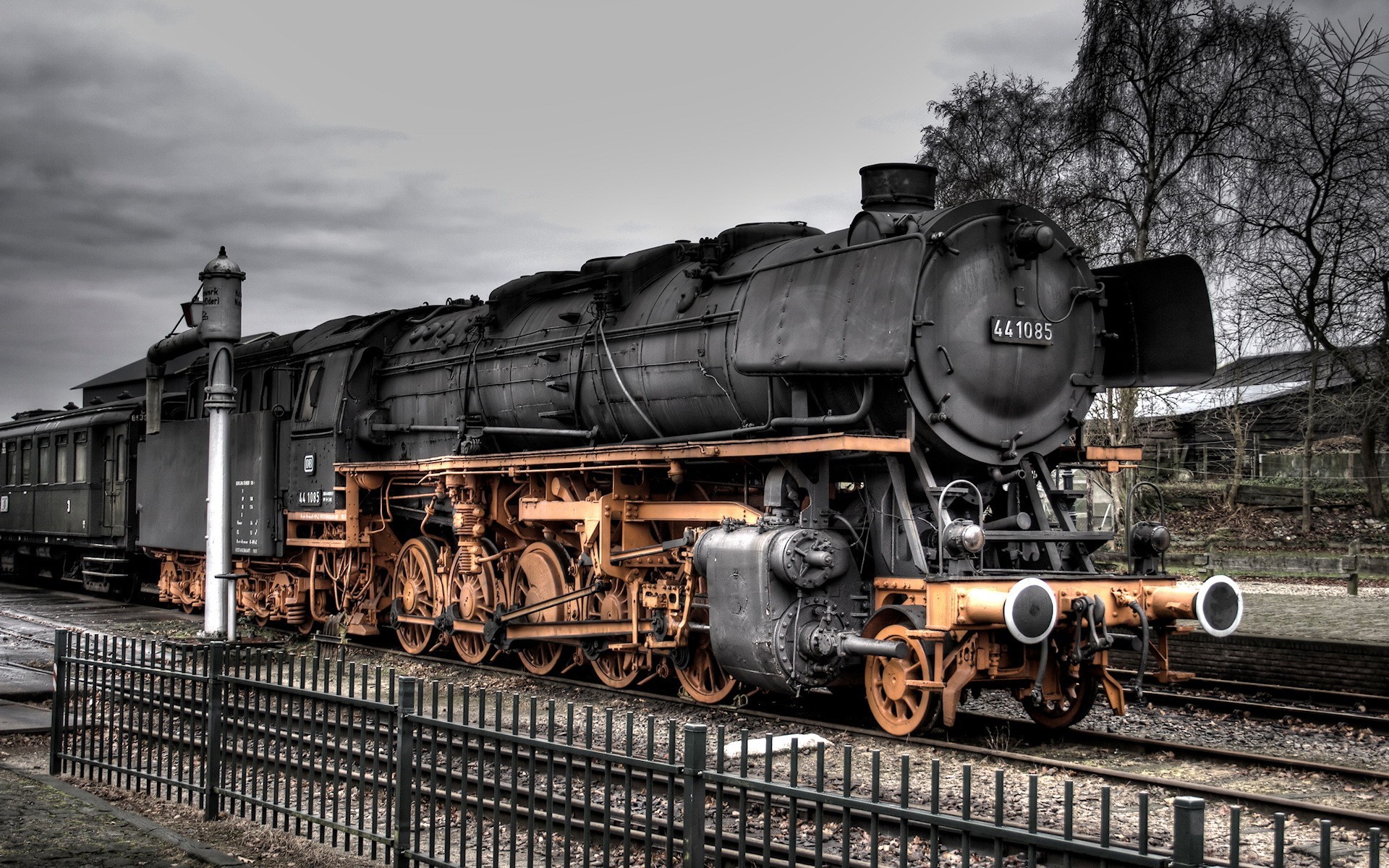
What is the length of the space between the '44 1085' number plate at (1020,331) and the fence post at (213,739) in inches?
230

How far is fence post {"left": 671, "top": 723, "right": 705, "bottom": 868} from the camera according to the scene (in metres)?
4.68

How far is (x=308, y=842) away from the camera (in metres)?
6.92

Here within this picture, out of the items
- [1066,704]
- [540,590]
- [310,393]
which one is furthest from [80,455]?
[1066,704]

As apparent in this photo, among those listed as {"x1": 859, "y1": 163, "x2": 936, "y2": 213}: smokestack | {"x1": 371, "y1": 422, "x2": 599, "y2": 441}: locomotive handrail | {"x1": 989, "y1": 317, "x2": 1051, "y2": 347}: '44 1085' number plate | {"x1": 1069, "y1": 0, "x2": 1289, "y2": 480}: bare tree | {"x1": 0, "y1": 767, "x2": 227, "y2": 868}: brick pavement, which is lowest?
{"x1": 0, "y1": 767, "x2": 227, "y2": 868}: brick pavement

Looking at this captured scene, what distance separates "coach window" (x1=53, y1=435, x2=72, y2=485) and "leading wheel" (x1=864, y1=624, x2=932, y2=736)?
20.0 m

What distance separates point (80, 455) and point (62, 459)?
4.22 ft

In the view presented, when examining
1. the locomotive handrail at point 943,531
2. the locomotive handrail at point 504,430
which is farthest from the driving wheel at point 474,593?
the locomotive handrail at point 943,531

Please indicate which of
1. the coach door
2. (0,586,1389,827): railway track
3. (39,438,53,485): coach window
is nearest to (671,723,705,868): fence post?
(0,586,1389,827): railway track

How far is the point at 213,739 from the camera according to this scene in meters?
7.56

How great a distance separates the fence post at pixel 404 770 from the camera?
236 inches

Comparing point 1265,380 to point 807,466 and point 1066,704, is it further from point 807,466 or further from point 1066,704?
point 807,466

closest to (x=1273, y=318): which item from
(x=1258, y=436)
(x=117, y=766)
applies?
(x=1258, y=436)

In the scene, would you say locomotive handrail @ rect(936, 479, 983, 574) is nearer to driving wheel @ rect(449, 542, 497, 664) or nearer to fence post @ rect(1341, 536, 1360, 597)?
driving wheel @ rect(449, 542, 497, 664)

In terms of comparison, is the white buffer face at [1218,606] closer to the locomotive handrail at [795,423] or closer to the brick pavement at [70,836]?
the locomotive handrail at [795,423]
